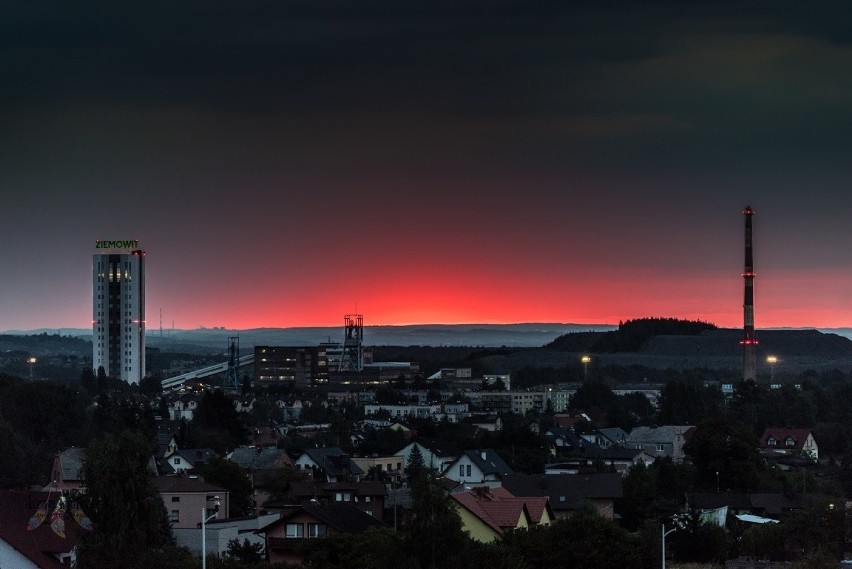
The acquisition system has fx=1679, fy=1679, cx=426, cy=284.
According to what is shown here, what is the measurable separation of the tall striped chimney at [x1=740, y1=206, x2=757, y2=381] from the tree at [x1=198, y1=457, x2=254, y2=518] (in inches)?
3992

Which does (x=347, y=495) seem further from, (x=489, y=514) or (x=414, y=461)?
(x=414, y=461)

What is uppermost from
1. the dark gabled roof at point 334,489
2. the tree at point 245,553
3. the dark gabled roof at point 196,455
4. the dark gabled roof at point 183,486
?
the dark gabled roof at point 183,486

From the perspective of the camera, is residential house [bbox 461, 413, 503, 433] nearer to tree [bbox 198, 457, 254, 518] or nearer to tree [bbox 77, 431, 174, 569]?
tree [bbox 198, 457, 254, 518]

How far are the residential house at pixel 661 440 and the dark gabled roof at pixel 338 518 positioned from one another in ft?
206

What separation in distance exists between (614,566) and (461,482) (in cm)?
3177

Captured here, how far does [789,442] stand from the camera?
119 meters

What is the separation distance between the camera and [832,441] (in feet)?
408

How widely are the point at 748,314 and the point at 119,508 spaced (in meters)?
134

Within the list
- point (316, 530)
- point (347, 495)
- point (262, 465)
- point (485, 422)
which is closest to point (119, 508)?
point (316, 530)

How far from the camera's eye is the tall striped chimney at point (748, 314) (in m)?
169

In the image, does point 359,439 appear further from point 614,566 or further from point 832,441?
point 614,566

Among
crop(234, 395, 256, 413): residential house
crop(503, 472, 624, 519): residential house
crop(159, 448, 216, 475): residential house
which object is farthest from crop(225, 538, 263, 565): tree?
crop(234, 395, 256, 413): residential house

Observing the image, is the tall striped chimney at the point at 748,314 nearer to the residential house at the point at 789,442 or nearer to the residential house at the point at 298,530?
the residential house at the point at 789,442

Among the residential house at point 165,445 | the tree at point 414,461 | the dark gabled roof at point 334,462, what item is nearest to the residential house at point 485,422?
the residential house at point 165,445
